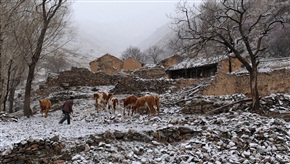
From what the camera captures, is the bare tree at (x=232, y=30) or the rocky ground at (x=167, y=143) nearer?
the rocky ground at (x=167, y=143)

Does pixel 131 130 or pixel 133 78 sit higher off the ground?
pixel 133 78

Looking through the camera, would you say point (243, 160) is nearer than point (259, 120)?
Yes

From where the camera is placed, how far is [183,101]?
16031mm

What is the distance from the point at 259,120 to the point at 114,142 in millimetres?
5737

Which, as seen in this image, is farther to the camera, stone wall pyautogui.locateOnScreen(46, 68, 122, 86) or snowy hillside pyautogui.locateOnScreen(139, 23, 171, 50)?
snowy hillside pyautogui.locateOnScreen(139, 23, 171, 50)

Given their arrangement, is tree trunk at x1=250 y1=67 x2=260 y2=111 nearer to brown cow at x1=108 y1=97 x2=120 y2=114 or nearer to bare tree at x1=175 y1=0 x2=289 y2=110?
bare tree at x1=175 y1=0 x2=289 y2=110

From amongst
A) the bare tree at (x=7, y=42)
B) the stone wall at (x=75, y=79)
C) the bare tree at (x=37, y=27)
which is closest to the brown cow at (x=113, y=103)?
the bare tree at (x=37, y=27)

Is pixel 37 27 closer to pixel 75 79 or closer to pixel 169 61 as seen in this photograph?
pixel 75 79

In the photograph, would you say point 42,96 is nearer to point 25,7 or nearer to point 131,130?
point 25,7

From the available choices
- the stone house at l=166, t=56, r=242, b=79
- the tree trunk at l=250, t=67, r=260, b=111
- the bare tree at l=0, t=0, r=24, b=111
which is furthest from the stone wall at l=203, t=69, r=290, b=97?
the bare tree at l=0, t=0, r=24, b=111

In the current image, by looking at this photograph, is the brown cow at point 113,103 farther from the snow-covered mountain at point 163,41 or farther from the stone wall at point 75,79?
the snow-covered mountain at point 163,41

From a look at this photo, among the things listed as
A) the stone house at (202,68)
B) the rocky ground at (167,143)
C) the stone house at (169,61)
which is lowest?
the rocky ground at (167,143)

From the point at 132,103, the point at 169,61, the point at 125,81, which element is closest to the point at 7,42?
the point at 125,81

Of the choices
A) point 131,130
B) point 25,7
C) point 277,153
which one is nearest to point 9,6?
point 25,7
